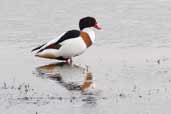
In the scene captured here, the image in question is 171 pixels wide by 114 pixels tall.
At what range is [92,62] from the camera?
544 inches

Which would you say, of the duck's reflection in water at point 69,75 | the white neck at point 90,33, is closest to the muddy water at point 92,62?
the duck's reflection in water at point 69,75

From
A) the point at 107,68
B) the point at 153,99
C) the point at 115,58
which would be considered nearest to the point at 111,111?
the point at 153,99

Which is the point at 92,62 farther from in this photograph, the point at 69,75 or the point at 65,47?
the point at 69,75

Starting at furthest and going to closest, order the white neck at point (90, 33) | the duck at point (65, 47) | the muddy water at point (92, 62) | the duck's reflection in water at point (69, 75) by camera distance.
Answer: the white neck at point (90, 33) < the duck at point (65, 47) < the duck's reflection in water at point (69, 75) < the muddy water at point (92, 62)

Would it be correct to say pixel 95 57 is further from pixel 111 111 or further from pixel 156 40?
pixel 111 111

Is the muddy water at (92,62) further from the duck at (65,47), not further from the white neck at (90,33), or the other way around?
the white neck at (90,33)

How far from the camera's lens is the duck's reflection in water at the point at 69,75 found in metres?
11.6

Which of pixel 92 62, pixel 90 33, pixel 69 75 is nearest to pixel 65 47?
pixel 92 62

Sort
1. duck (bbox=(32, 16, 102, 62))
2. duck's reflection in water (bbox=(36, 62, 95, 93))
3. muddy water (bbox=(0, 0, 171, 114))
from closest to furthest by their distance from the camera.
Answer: muddy water (bbox=(0, 0, 171, 114)) < duck's reflection in water (bbox=(36, 62, 95, 93)) < duck (bbox=(32, 16, 102, 62))

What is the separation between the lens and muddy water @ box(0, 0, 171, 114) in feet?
34.0

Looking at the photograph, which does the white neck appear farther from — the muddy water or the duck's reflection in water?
the duck's reflection in water

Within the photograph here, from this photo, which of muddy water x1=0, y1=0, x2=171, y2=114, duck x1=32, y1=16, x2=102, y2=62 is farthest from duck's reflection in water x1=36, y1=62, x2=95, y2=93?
duck x1=32, y1=16, x2=102, y2=62

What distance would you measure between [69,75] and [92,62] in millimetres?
1275

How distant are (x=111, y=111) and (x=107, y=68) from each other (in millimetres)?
3187
